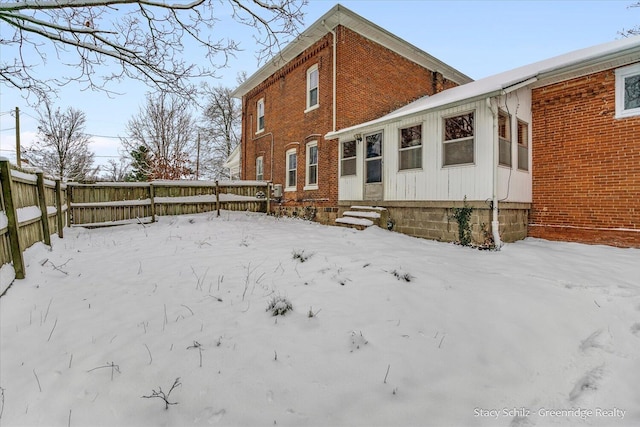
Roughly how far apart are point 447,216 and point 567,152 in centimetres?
329

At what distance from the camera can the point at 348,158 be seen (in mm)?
10961

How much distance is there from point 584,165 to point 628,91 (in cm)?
170

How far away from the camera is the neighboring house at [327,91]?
1177cm

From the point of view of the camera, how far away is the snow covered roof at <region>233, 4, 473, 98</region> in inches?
441

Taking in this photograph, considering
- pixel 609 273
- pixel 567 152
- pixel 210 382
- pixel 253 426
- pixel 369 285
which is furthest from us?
pixel 567 152

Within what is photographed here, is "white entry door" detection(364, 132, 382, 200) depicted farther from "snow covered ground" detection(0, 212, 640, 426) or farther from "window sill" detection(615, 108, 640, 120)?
"window sill" detection(615, 108, 640, 120)

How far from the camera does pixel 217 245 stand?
6.32 m

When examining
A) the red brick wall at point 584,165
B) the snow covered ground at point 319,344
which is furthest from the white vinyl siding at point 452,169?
the snow covered ground at point 319,344

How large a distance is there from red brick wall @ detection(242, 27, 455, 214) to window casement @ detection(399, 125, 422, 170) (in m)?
3.18

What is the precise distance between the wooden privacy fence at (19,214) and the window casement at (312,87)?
9689mm

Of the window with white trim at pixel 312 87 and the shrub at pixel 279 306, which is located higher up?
the window with white trim at pixel 312 87

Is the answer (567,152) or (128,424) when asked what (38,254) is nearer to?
(128,424)

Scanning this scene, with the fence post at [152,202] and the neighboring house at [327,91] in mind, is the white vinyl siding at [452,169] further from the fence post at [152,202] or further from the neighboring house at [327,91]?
the fence post at [152,202]

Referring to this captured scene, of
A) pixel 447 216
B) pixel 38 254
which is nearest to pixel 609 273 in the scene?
pixel 447 216
